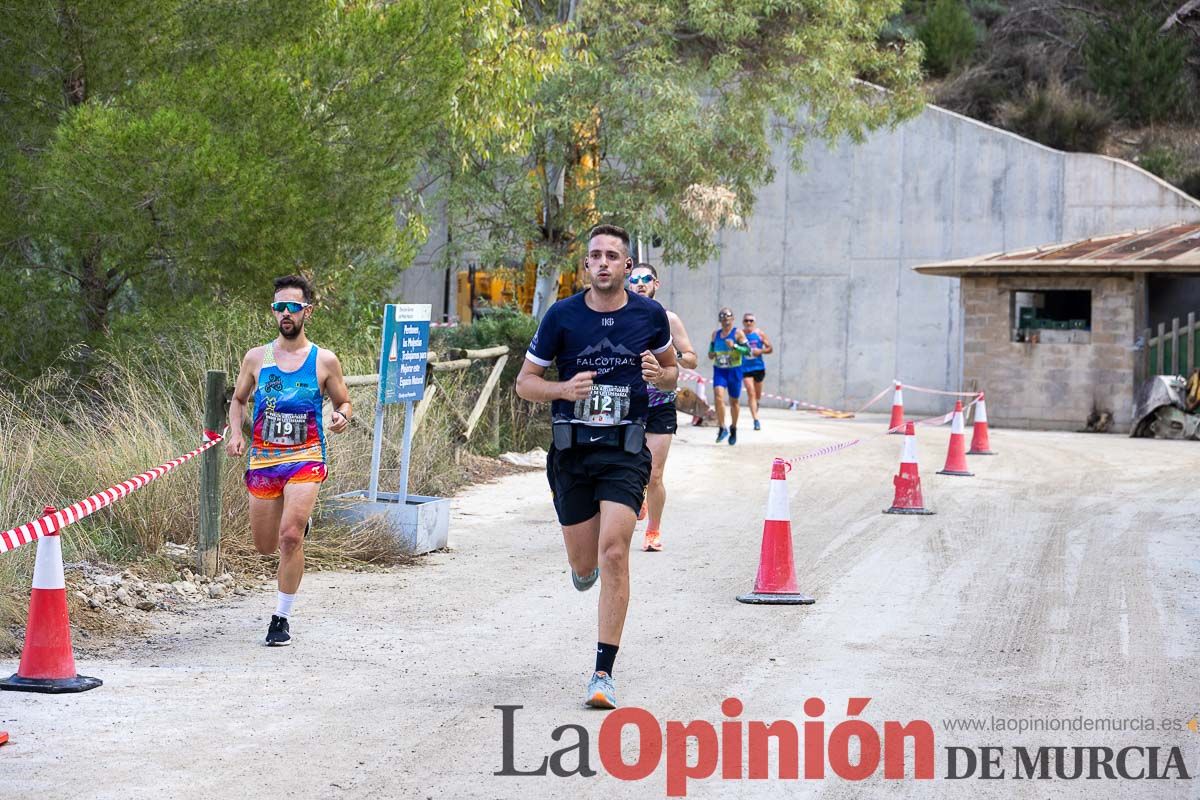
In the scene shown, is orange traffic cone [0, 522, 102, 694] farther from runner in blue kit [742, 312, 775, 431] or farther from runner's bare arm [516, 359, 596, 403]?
runner in blue kit [742, 312, 775, 431]

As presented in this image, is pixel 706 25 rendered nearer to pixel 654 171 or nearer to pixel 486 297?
pixel 654 171

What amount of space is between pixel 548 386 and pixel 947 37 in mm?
33516

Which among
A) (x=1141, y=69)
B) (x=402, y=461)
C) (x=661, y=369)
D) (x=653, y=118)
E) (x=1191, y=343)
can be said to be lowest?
(x=402, y=461)

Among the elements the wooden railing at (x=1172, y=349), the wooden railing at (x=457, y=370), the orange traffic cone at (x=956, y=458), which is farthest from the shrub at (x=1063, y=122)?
the wooden railing at (x=457, y=370)

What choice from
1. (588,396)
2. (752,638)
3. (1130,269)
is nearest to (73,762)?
(588,396)

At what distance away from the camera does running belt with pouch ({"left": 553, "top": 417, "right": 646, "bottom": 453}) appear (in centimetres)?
646

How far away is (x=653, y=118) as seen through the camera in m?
23.5

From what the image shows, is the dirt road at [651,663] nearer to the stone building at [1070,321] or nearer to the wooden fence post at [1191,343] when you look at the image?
the wooden fence post at [1191,343]

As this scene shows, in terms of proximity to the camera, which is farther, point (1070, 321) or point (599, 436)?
point (1070, 321)

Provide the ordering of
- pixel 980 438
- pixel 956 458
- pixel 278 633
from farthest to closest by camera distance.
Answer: pixel 980 438 < pixel 956 458 < pixel 278 633

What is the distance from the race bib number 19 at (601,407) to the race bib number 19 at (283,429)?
6.26 ft

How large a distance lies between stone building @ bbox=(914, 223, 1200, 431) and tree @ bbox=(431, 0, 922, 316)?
3.94 m

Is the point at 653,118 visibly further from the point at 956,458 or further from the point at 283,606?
the point at 283,606

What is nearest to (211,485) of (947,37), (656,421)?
(656,421)
